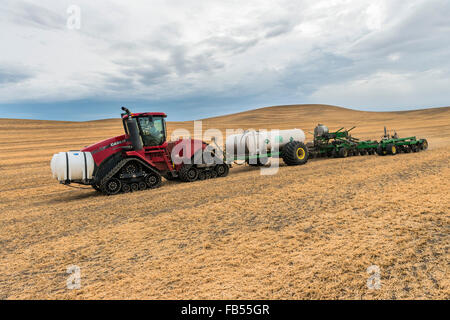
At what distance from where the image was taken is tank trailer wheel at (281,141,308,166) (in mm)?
15195

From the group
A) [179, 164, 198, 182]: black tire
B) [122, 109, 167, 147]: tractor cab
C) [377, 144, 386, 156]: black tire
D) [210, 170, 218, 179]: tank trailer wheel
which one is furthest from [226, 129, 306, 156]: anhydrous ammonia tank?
[377, 144, 386, 156]: black tire

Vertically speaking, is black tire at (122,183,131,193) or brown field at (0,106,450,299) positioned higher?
black tire at (122,183,131,193)

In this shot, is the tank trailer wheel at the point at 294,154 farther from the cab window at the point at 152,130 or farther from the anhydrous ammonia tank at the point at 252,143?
the cab window at the point at 152,130

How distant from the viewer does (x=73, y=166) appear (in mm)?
9867

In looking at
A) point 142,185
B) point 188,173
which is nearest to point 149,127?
point 142,185

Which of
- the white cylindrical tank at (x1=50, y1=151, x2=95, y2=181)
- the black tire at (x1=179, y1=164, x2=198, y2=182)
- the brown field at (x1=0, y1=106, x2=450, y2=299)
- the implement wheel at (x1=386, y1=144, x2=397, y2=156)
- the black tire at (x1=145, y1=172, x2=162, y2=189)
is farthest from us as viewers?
the implement wheel at (x1=386, y1=144, x2=397, y2=156)

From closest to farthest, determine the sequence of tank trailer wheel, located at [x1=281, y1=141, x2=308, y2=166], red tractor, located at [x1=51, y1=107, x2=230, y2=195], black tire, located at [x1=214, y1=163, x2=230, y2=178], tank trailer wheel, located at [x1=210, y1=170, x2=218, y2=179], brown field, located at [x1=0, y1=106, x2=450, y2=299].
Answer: brown field, located at [x1=0, y1=106, x2=450, y2=299] < red tractor, located at [x1=51, y1=107, x2=230, y2=195] < tank trailer wheel, located at [x1=210, y1=170, x2=218, y2=179] < black tire, located at [x1=214, y1=163, x2=230, y2=178] < tank trailer wheel, located at [x1=281, y1=141, x2=308, y2=166]

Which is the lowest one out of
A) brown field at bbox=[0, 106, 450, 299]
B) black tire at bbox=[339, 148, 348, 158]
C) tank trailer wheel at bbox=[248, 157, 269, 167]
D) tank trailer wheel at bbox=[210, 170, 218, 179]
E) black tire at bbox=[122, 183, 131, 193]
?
brown field at bbox=[0, 106, 450, 299]

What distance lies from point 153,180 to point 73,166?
284 cm

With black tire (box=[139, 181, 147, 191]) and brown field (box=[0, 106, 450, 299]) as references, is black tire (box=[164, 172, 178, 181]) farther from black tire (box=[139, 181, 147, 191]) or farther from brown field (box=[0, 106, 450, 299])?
brown field (box=[0, 106, 450, 299])

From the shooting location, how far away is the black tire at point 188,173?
12.2 metres

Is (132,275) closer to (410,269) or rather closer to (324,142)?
(410,269)

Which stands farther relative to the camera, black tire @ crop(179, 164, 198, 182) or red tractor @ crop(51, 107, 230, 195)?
black tire @ crop(179, 164, 198, 182)
